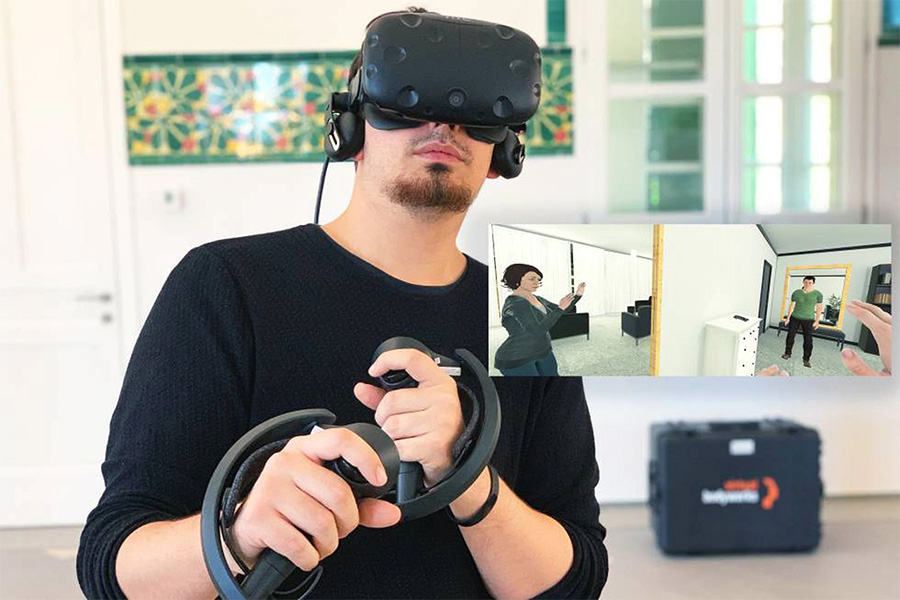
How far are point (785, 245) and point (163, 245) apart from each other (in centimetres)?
153

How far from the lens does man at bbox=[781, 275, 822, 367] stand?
51 centimetres

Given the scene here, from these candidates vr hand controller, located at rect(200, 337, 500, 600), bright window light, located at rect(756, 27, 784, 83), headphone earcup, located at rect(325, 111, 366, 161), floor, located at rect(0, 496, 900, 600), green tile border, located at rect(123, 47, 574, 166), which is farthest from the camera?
bright window light, located at rect(756, 27, 784, 83)

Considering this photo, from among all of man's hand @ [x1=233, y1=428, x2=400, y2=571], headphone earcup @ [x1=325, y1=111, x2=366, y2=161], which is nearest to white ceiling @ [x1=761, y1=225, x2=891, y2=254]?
headphone earcup @ [x1=325, y1=111, x2=366, y2=161]

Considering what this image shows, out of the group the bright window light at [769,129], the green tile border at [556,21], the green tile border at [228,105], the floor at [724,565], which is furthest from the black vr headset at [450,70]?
the bright window light at [769,129]

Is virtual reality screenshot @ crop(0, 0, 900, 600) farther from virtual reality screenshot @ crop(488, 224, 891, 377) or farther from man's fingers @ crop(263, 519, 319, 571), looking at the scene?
man's fingers @ crop(263, 519, 319, 571)

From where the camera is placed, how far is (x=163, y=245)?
188 centimetres

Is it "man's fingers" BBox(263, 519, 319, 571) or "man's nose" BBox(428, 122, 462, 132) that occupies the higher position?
"man's nose" BBox(428, 122, 462, 132)

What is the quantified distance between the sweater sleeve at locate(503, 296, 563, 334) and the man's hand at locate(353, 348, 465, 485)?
24 cm

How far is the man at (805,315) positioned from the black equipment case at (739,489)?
1.37 meters

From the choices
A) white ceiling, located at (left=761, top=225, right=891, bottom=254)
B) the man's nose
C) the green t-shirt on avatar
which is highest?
the man's nose

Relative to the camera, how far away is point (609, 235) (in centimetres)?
58

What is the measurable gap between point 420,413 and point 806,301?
0.92 ft

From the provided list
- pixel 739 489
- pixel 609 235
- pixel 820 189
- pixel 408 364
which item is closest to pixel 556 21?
pixel 820 189

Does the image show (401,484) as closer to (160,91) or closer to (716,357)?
(716,357)
